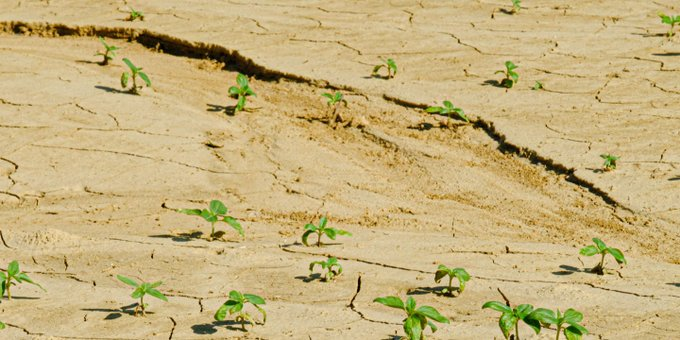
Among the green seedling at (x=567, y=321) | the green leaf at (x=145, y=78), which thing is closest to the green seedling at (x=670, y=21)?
the green leaf at (x=145, y=78)

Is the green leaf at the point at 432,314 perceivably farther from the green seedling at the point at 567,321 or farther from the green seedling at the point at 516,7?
the green seedling at the point at 516,7

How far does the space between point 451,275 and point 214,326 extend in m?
0.94

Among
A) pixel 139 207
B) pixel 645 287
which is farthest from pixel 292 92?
pixel 645 287

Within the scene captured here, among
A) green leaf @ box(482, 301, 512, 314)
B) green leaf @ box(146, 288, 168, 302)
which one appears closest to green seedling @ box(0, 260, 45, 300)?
green leaf @ box(146, 288, 168, 302)

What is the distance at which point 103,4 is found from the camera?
26.3ft

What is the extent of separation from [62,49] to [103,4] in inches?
34.2

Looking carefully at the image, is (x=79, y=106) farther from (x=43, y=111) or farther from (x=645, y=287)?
(x=645, y=287)

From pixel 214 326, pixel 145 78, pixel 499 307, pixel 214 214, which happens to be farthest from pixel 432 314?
pixel 145 78

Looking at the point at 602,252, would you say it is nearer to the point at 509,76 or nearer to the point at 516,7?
the point at 509,76

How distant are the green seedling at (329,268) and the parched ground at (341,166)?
0.05 metres

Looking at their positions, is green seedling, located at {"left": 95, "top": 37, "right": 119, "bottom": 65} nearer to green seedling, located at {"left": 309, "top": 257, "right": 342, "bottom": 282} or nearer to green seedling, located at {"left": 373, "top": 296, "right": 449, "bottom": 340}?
green seedling, located at {"left": 309, "top": 257, "right": 342, "bottom": 282}

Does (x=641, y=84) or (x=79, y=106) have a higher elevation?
(x=641, y=84)

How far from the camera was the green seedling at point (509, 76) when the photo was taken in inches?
258

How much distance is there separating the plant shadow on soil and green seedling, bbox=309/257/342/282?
18.5 inches
